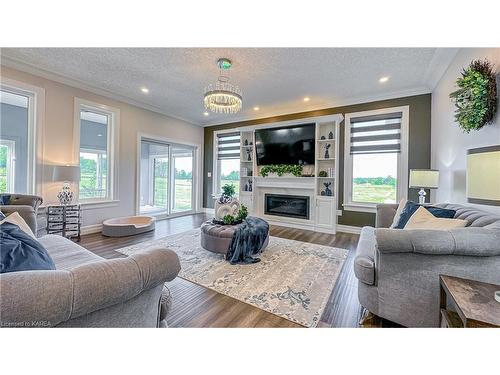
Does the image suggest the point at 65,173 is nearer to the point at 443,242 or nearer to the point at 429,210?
the point at 443,242

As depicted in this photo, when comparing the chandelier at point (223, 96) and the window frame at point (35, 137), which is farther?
the window frame at point (35, 137)

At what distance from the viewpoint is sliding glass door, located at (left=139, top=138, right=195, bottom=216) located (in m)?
5.80

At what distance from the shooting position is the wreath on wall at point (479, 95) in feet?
6.10

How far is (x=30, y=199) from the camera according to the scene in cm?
285

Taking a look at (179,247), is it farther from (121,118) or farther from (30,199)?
(121,118)

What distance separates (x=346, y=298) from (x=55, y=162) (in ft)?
16.2

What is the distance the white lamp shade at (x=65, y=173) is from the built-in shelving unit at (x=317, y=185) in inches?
145

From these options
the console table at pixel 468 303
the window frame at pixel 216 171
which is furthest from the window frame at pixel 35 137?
the console table at pixel 468 303

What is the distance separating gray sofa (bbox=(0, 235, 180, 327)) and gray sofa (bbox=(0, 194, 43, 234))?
224 centimetres

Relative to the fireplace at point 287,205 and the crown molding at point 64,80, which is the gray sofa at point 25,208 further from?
the fireplace at point 287,205

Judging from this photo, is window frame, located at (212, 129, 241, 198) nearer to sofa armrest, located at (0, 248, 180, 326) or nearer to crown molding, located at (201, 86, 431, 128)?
crown molding, located at (201, 86, 431, 128)

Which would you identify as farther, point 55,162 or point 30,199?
point 55,162

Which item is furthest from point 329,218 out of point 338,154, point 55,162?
point 55,162

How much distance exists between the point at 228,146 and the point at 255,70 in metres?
3.26
